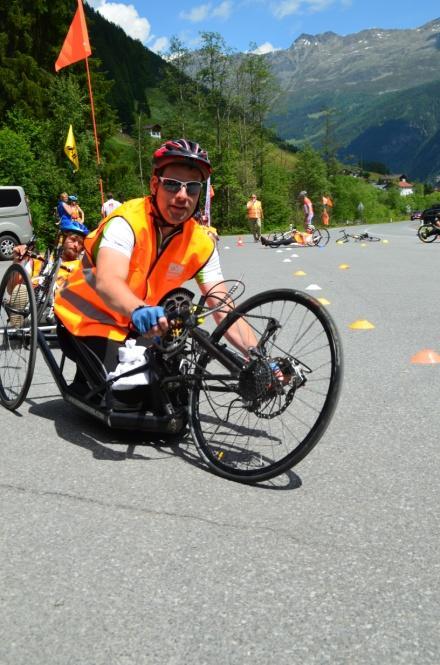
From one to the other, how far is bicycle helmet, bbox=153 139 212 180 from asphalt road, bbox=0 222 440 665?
55.4 inches

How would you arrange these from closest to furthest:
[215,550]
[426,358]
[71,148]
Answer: [215,550]
[426,358]
[71,148]

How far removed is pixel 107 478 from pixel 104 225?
1228mm

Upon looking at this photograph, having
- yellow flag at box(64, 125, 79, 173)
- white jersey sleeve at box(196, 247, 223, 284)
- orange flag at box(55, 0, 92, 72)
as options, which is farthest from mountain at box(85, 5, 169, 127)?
white jersey sleeve at box(196, 247, 223, 284)

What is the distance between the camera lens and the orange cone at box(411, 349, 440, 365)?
5.35 m

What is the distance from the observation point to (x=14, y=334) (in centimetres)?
480

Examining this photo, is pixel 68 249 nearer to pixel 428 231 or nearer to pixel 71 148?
pixel 428 231

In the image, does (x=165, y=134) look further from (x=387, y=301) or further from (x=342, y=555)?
(x=342, y=555)

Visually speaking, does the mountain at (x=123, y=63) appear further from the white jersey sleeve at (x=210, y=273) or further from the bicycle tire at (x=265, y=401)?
the bicycle tire at (x=265, y=401)

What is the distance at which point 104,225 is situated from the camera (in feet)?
11.3

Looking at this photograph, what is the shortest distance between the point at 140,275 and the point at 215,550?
1.63 m

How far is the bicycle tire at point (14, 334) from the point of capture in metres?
4.36

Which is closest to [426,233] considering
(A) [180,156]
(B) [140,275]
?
(B) [140,275]

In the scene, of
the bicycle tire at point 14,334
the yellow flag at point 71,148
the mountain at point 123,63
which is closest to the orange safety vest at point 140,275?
the bicycle tire at point 14,334

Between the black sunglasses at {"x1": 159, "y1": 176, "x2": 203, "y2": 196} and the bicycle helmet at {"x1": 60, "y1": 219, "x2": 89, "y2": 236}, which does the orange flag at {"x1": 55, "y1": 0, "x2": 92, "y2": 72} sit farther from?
the black sunglasses at {"x1": 159, "y1": 176, "x2": 203, "y2": 196}
